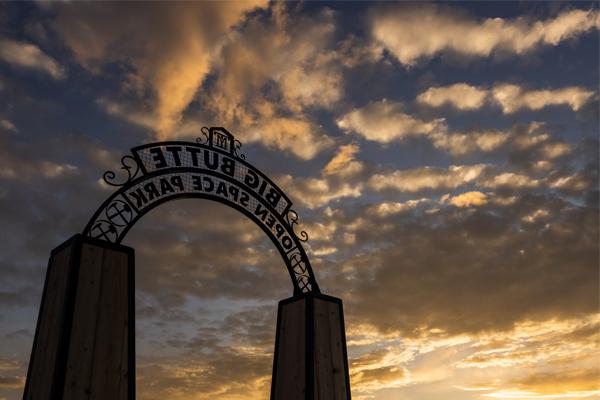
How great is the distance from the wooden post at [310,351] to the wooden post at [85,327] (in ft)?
10.5

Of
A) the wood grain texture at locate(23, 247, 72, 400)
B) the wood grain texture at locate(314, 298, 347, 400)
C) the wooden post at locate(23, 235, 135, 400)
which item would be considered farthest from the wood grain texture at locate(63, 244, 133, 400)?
the wood grain texture at locate(314, 298, 347, 400)

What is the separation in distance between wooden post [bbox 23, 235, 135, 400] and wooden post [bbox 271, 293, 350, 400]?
3214mm

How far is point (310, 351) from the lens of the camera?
915cm

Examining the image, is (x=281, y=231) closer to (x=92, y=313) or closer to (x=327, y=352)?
(x=327, y=352)

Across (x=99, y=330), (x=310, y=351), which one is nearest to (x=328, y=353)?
(x=310, y=351)

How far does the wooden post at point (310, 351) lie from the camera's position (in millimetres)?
9047

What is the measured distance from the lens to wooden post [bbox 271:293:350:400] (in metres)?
9.05

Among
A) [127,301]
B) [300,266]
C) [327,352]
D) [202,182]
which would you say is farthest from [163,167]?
[327,352]

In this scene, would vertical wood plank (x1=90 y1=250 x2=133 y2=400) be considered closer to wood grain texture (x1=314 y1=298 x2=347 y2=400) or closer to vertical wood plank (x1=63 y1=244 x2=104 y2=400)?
vertical wood plank (x1=63 y1=244 x2=104 y2=400)

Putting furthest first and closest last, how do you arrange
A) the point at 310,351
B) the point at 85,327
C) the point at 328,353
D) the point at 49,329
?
the point at 328,353, the point at 310,351, the point at 49,329, the point at 85,327

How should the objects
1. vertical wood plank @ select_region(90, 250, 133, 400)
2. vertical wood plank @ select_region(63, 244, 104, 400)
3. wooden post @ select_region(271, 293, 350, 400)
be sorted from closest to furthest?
vertical wood plank @ select_region(63, 244, 104, 400), vertical wood plank @ select_region(90, 250, 133, 400), wooden post @ select_region(271, 293, 350, 400)

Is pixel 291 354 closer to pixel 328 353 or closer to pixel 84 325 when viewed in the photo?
pixel 328 353

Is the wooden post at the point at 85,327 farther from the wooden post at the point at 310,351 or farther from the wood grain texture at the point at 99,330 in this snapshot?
the wooden post at the point at 310,351

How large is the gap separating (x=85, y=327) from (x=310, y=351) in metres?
3.85
